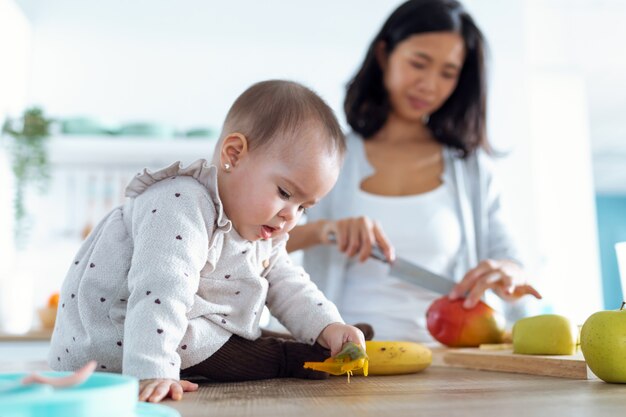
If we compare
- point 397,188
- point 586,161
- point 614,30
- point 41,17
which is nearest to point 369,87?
point 397,188

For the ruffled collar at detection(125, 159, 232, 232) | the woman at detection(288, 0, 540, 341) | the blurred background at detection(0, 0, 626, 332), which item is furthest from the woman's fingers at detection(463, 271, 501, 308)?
the blurred background at detection(0, 0, 626, 332)

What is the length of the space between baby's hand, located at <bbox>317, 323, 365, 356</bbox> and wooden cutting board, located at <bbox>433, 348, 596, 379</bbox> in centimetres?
26

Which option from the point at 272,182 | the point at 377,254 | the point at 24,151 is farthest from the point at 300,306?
the point at 24,151

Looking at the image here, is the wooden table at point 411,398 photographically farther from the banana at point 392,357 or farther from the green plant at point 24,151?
the green plant at point 24,151

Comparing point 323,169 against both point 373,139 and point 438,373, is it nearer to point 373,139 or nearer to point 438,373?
point 438,373

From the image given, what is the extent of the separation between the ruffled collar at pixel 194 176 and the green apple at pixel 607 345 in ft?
1.54

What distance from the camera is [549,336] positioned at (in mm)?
984

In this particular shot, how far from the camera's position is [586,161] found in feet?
16.9

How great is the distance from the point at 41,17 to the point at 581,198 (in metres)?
4.08

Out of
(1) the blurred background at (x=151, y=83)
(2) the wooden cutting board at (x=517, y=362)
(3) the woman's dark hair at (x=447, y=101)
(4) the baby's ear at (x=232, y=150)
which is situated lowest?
(2) the wooden cutting board at (x=517, y=362)

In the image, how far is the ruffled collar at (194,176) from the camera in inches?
32.1

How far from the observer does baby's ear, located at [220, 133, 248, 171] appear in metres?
0.84

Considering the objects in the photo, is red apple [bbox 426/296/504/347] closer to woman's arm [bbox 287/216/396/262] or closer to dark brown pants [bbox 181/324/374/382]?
woman's arm [bbox 287/216/396/262]

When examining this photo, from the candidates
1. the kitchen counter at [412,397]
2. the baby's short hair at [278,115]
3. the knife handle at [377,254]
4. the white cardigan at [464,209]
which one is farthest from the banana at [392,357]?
the white cardigan at [464,209]
